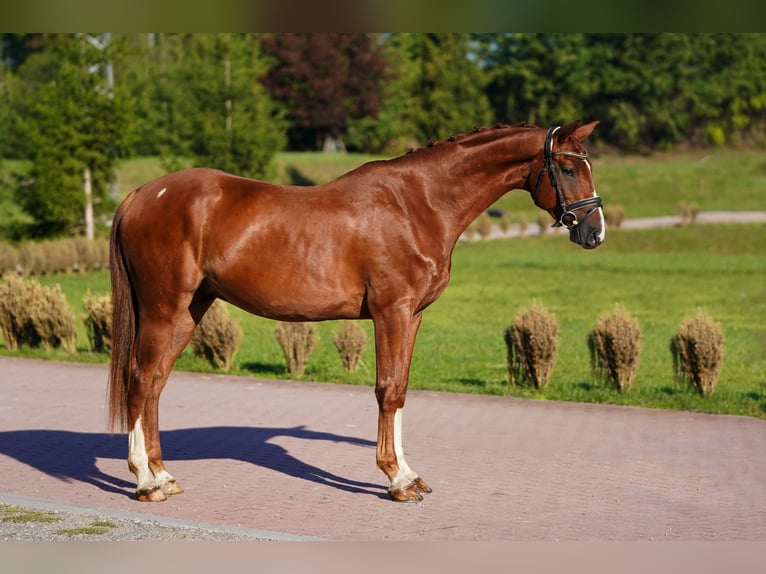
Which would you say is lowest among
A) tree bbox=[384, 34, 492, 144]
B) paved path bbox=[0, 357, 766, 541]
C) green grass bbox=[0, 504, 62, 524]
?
paved path bbox=[0, 357, 766, 541]

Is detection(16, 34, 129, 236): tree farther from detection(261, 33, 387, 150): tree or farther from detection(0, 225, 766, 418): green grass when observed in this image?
detection(261, 33, 387, 150): tree

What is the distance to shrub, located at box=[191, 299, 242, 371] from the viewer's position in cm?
1408

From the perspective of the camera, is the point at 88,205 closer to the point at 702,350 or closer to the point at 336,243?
the point at 702,350

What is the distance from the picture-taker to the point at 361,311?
25.6 ft

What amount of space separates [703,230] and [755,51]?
34.2m

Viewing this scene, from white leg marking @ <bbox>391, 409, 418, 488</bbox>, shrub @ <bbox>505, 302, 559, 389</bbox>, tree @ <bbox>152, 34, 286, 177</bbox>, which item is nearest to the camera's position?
white leg marking @ <bbox>391, 409, 418, 488</bbox>

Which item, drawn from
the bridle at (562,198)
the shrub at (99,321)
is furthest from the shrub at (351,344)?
the bridle at (562,198)

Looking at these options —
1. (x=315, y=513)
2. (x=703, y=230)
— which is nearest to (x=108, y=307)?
(x=315, y=513)

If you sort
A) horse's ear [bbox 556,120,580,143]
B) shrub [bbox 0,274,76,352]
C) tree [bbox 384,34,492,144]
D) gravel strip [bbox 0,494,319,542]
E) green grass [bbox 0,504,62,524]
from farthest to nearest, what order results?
tree [bbox 384,34,492,144] → shrub [bbox 0,274,76,352] → horse's ear [bbox 556,120,580,143] → green grass [bbox 0,504,62,524] → gravel strip [bbox 0,494,319,542]

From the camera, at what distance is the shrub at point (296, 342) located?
13.9 meters

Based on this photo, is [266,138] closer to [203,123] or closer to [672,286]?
[203,123]

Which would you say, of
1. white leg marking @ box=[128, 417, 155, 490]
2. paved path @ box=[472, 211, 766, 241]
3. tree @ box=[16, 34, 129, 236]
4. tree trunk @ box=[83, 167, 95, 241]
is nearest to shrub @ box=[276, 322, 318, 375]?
white leg marking @ box=[128, 417, 155, 490]

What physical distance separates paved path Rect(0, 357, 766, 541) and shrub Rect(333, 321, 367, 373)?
3.88 ft

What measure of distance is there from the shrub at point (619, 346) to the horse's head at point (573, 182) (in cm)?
538
